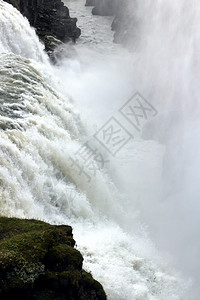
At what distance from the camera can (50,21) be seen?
1235 inches

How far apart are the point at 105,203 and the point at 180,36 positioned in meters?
17.4

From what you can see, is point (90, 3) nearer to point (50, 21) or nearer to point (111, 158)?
point (50, 21)

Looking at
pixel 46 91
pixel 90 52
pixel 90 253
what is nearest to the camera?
pixel 90 253

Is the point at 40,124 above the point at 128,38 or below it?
below

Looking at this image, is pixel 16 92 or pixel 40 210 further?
pixel 16 92

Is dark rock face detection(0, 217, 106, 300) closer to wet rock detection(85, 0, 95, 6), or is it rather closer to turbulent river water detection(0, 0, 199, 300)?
turbulent river water detection(0, 0, 199, 300)

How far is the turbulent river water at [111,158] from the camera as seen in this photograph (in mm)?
8586

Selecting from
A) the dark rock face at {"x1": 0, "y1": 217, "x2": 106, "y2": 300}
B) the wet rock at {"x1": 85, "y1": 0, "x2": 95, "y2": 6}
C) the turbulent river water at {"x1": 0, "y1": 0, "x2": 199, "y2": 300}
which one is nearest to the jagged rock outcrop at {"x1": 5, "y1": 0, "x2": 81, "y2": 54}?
the turbulent river water at {"x1": 0, "y1": 0, "x2": 199, "y2": 300}

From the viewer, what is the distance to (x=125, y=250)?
892 centimetres

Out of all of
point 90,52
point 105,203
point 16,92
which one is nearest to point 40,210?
point 105,203

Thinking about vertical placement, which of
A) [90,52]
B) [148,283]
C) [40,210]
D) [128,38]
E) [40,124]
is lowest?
[148,283]

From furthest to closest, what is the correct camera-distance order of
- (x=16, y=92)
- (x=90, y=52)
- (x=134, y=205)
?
1. (x=90, y=52)
2. (x=134, y=205)
3. (x=16, y=92)

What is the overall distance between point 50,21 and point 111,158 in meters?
19.4

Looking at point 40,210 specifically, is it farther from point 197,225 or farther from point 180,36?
point 180,36
